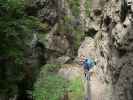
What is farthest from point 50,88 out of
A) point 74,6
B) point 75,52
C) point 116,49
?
point 74,6

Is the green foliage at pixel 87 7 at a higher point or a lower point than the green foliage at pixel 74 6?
lower

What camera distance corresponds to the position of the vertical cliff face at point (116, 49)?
38.2ft

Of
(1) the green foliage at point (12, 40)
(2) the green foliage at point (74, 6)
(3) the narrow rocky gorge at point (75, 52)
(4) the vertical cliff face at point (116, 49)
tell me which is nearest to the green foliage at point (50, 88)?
(3) the narrow rocky gorge at point (75, 52)

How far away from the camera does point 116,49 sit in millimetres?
13023

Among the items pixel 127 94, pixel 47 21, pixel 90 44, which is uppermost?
pixel 47 21

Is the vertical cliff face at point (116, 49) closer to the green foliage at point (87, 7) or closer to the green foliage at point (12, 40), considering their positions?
the green foliage at point (87, 7)

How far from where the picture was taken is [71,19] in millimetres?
25000

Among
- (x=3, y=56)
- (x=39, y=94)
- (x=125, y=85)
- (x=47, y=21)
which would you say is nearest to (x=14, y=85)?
(x=3, y=56)

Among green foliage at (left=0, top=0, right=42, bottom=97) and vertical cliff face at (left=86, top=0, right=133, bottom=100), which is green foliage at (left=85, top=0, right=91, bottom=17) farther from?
green foliage at (left=0, top=0, right=42, bottom=97)

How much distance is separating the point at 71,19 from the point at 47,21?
7.09 feet

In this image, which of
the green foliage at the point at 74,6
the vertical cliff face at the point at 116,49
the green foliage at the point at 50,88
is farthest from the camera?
the green foliage at the point at 74,6

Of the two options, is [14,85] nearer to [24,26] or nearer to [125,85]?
[24,26]

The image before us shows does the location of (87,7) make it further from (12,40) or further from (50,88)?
(12,40)

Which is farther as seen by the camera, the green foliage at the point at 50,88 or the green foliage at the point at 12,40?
the green foliage at the point at 50,88
